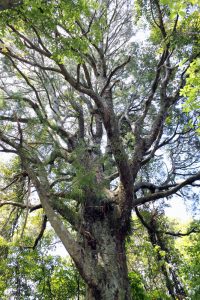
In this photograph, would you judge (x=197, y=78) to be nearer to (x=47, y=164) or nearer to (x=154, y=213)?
(x=47, y=164)

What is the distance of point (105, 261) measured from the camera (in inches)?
162

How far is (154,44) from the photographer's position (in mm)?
6820

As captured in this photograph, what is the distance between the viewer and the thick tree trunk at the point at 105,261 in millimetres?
3828

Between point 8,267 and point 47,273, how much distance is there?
0.74 metres

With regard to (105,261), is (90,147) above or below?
above

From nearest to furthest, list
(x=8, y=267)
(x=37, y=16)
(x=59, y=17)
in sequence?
1. (x=37, y=16)
2. (x=59, y=17)
3. (x=8, y=267)

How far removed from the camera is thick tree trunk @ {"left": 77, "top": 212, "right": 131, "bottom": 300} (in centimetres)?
383

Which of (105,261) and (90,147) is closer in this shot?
(105,261)

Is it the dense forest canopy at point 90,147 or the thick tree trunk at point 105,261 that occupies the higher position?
the dense forest canopy at point 90,147

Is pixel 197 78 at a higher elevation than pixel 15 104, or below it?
below

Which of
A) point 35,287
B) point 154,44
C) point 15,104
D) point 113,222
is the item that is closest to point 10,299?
point 35,287

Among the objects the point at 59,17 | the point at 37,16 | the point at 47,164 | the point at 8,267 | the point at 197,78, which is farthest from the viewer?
the point at 8,267

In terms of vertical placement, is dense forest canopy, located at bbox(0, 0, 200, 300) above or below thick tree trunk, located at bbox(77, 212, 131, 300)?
above

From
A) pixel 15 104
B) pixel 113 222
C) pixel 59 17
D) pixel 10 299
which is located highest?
pixel 59 17
